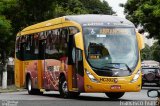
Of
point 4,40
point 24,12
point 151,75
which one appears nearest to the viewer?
point 151,75

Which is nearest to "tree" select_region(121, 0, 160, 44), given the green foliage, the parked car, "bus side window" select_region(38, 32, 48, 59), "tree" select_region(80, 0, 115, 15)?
the parked car

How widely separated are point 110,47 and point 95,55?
63 centimetres

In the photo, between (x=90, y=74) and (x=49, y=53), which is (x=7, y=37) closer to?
(x=49, y=53)

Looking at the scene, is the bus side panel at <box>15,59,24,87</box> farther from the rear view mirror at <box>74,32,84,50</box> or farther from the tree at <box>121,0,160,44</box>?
the tree at <box>121,0,160,44</box>

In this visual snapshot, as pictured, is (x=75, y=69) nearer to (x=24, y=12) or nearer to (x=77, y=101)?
(x=77, y=101)

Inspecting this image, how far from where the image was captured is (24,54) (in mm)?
28031

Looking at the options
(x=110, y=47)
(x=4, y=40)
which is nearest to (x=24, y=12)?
(x=4, y=40)

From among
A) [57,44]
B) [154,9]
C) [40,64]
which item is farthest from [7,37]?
[57,44]

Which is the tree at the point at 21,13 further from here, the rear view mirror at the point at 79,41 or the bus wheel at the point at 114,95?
the rear view mirror at the point at 79,41

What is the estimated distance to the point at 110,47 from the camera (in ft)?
67.9

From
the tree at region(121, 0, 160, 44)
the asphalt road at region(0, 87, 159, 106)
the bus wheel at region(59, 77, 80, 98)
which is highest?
the tree at region(121, 0, 160, 44)

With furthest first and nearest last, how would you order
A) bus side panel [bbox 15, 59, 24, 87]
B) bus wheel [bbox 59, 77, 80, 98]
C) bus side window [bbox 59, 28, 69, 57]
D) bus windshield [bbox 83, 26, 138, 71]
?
bus side panel [bbox 15, 59, 24, 87] < bus wheel [bbox 59, 77, 80, 98] < bus side window [bbox 59, 28, 69, 57] < bus windshield [bbox 83, 26, 138, 71]

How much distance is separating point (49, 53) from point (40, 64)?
147cm

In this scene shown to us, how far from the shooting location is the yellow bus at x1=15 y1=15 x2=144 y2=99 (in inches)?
799
